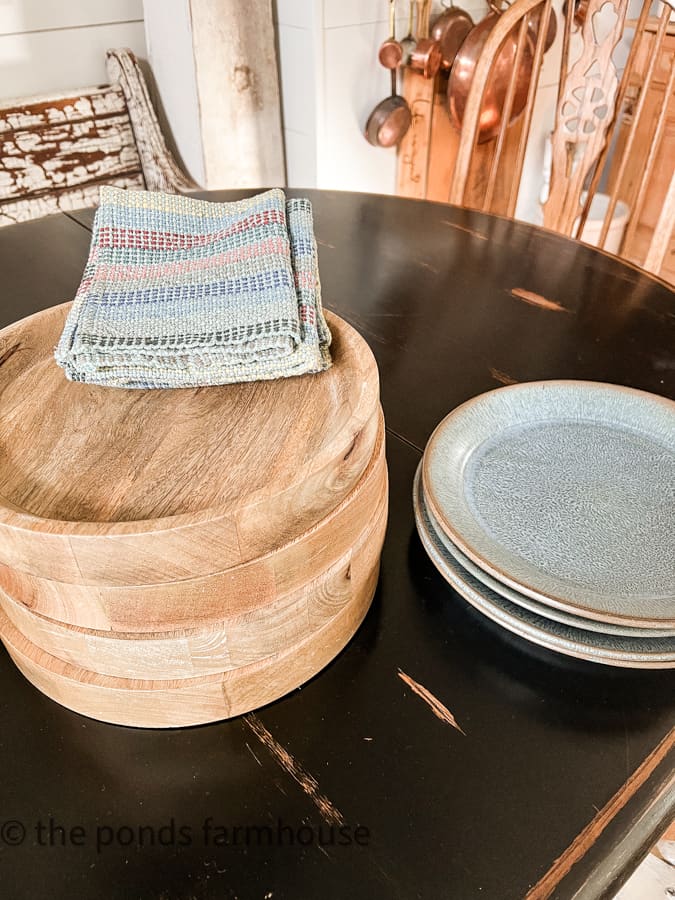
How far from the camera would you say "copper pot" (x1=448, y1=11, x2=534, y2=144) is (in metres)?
1.99

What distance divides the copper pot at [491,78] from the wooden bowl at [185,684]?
176 cm

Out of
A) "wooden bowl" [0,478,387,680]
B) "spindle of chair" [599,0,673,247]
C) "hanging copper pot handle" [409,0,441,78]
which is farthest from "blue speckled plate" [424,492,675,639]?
"hanging copper pot handle" [409,0,441,78]

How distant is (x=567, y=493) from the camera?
2.05 ft

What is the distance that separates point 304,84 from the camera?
6.29 ft

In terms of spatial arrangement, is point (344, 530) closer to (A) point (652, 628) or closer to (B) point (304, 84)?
(A) point (652, 628)

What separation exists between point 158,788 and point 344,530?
0.20 m

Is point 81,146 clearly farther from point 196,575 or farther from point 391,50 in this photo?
point 196,575

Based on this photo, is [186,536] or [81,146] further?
[81,146]

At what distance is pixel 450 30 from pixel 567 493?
182cm

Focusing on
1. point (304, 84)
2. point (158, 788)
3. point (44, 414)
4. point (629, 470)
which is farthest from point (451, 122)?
point (158, 788)

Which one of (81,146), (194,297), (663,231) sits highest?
(194,297)

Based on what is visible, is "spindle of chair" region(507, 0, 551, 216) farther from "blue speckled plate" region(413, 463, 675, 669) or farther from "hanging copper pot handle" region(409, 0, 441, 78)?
"blue speckled plate" region(413, 463, 675, 669)

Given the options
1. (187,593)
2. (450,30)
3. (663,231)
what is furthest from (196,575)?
(450,30)

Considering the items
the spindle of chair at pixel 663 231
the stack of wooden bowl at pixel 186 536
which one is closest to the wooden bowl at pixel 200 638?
the stack of wooden bowl at pixel 186 536
